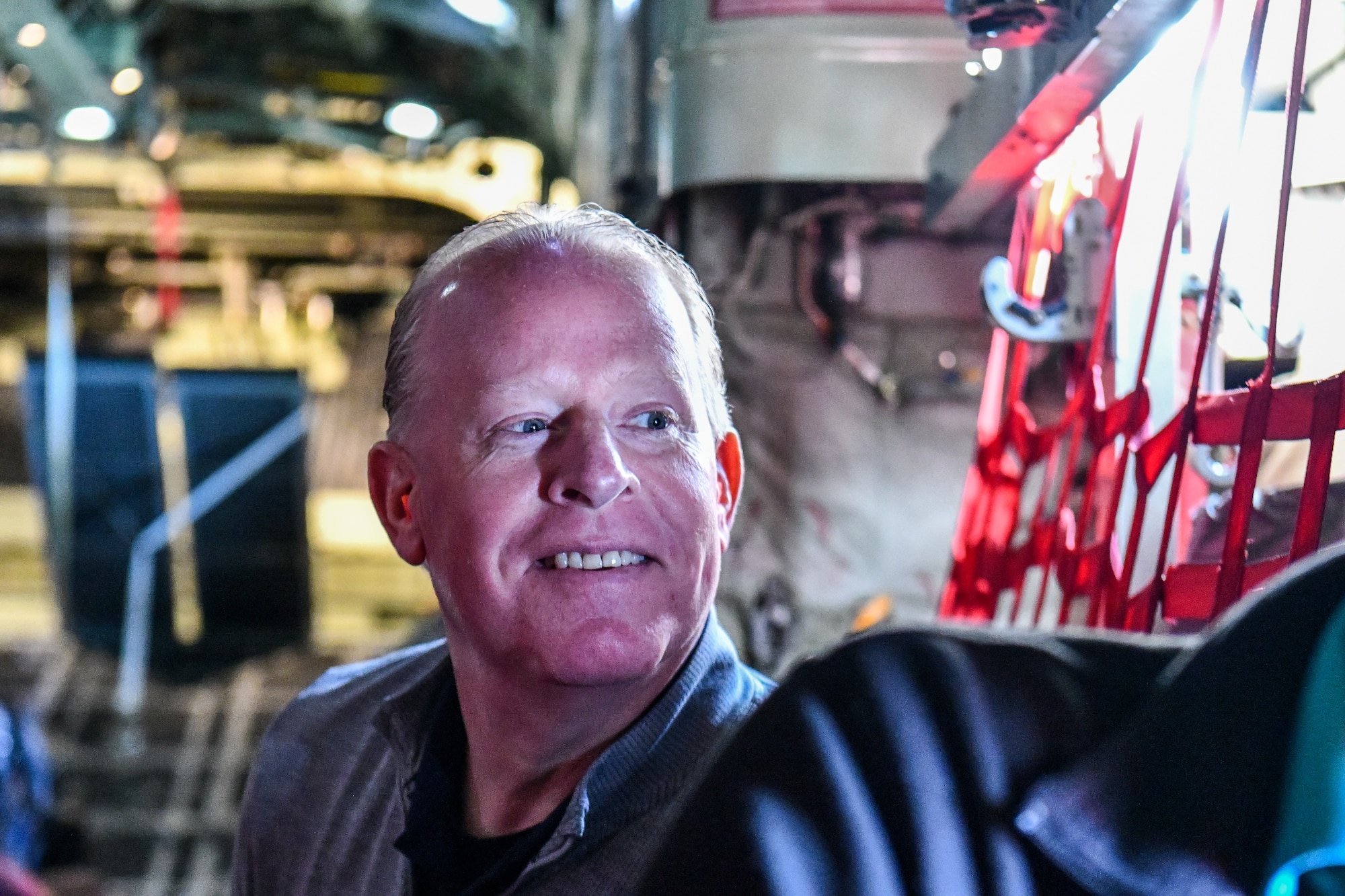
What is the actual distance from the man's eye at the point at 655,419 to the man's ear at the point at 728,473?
0.12 metres

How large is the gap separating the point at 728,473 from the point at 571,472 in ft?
0.83

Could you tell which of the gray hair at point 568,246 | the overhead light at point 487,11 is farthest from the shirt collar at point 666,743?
the overhead light at point 487,11

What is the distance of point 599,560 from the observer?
1.05 meters

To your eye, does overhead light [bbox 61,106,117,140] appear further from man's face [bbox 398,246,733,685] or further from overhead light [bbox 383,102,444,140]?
man's face [bbox 398,246,733,685]

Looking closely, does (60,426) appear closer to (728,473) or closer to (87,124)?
(87,124)

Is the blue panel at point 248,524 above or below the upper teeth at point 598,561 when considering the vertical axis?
below

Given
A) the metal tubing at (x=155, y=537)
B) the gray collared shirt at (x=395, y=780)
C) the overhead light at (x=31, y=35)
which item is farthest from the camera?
the metal tubing at (x=155, y=537)

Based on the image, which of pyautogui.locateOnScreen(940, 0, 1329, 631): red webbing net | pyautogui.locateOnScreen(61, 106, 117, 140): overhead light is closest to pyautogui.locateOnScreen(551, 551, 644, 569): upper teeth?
pyautogui.locateOnScreen(940, 0, 1329, 631): red webbing net

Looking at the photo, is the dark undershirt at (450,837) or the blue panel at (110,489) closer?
the dark undershirt at (450,837)

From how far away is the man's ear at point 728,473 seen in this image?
1236 mm

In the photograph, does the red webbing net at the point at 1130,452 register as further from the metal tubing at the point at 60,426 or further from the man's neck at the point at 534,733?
the metal tubing at the point at 60,426

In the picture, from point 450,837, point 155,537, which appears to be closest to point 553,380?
point 450,837

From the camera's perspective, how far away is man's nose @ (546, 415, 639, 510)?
1.04m

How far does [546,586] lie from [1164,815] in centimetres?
63
